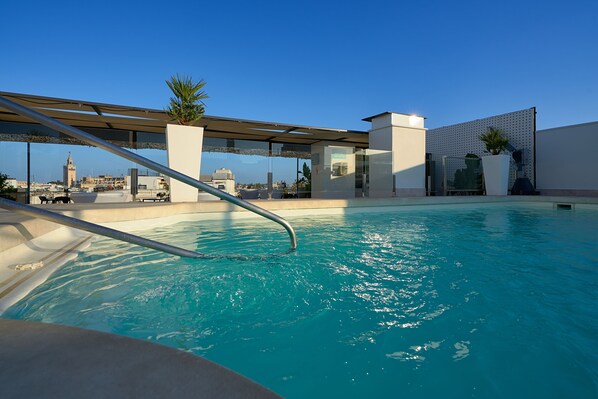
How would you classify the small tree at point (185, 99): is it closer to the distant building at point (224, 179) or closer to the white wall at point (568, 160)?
the distant building at point (224, 179)

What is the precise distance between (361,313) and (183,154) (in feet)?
24.3

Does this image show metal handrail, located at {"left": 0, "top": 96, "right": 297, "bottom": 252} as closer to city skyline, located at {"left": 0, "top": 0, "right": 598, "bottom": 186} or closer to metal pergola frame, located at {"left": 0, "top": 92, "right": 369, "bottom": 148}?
metal pergola frame, located at {"left": 0, "top": 92, "right": 369, "bottom": 148}

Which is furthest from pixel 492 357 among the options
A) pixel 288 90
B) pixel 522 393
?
pixel 288 90

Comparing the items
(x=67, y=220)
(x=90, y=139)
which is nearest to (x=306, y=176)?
(x=90, y=139)

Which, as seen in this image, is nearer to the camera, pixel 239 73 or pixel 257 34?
pixel 257 34

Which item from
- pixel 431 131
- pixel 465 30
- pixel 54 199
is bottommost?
pixel 54 199

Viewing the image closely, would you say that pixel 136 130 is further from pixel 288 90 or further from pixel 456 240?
pixel 456 240

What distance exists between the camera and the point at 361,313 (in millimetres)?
2117

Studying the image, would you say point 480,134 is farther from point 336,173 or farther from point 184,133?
point 184,133

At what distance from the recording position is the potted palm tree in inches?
320

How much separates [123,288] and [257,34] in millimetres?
11213

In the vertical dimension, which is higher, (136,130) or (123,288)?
(136,130)

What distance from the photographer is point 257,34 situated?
1126 centimetres

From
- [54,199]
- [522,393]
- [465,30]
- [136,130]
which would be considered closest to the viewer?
[522,393]
